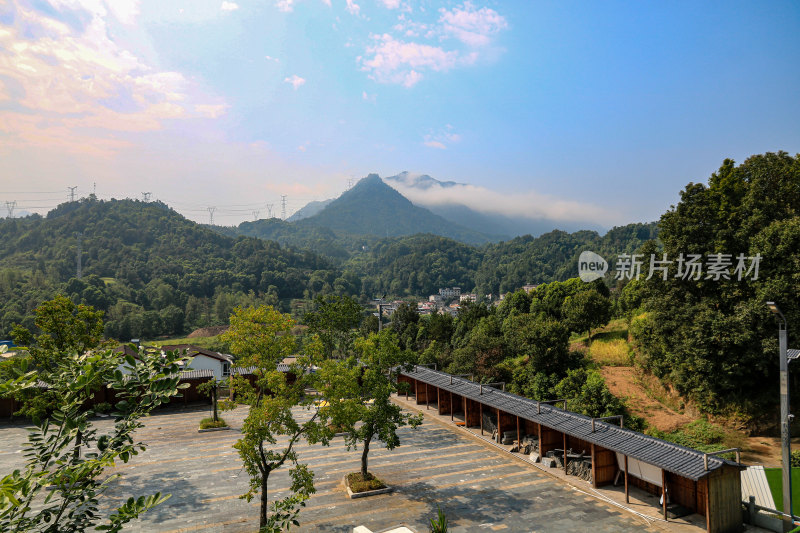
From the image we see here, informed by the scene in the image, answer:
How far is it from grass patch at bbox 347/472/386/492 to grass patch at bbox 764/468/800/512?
43.2 feet

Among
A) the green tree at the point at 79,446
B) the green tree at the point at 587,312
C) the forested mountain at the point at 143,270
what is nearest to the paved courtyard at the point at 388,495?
the green tree at the point at 79,446

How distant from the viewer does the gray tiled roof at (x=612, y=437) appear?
13734mm

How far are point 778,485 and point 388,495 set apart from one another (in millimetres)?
13740

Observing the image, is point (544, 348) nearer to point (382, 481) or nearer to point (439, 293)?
point (382, 481)

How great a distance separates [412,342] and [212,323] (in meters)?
55.6

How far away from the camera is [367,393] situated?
1742 cm

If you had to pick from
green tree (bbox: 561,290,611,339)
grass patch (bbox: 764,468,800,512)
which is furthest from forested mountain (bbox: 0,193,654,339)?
grass patch (bbox: 764,468,800,512)

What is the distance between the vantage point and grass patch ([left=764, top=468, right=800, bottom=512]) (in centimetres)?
1480

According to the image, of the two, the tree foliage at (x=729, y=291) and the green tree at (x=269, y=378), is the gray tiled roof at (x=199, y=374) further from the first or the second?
the tree foliage at (x=729, y=291)

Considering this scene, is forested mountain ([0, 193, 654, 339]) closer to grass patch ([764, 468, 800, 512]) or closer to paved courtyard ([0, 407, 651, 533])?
paved courtyard ([0, 407, 651, 533])

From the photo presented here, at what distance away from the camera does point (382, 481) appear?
57.9 ft

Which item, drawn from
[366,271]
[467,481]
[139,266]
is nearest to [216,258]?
[139,266]

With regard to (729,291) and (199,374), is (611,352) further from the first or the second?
(199,374)

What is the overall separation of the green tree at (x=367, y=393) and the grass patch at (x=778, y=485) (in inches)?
478
